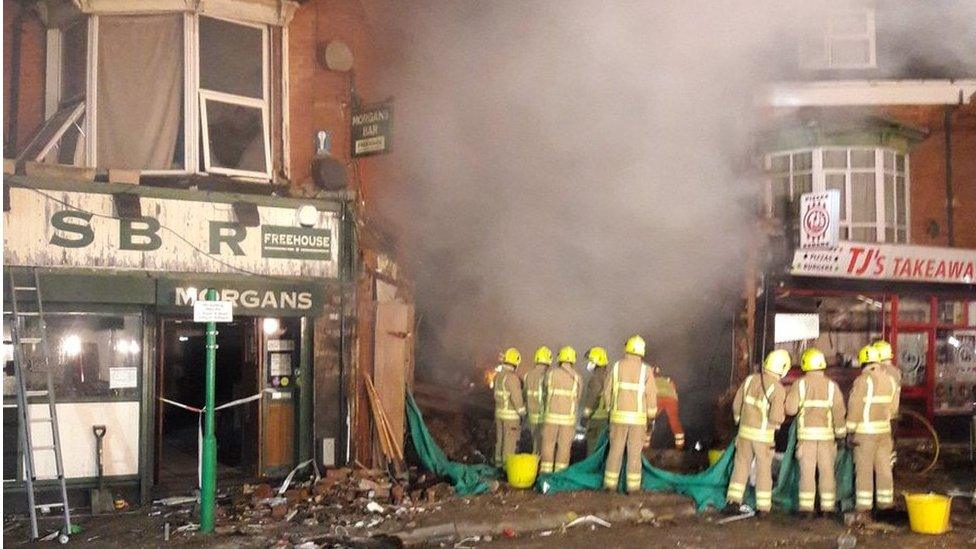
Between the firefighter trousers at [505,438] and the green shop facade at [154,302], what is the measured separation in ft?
5.82

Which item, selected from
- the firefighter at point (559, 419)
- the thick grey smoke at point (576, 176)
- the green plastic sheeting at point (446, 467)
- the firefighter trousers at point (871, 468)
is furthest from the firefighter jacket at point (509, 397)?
the firefighter trousers at point (871, 468)

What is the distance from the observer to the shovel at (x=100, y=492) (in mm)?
7586

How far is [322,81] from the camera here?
359 inches

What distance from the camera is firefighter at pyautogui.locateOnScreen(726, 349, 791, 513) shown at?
755 centimetres

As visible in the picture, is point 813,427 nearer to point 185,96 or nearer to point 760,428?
point 760,428

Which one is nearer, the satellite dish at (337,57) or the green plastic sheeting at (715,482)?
the green plastic sheeting at (715,482)

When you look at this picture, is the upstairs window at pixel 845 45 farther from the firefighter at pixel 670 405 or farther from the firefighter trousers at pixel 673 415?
the firefighter trousers at pixel 673 415

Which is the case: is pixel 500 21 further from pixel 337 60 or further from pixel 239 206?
pixel 239 206

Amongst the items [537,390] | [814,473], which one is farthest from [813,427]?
[537,390]

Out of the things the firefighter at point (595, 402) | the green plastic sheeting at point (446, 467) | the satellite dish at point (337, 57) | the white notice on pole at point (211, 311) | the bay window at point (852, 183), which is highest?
the satellite dish at point (337, 57)

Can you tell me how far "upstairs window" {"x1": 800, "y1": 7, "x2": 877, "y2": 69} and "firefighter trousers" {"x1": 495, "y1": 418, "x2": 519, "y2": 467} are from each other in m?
7.90

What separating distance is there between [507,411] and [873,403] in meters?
3.66

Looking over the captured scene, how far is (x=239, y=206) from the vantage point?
27.1 ft

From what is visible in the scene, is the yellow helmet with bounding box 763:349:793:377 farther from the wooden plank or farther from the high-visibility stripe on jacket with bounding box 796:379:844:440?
the wooden plank
